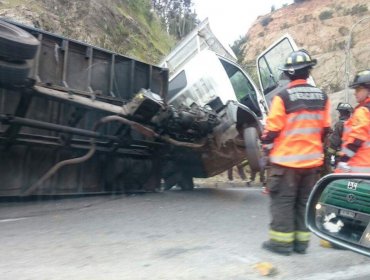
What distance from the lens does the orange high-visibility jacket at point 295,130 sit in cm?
479

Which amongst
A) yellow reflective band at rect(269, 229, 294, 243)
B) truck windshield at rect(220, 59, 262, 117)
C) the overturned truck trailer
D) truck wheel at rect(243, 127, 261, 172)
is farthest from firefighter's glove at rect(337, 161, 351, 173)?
truck windshield at rect(220, 59, 262, 117)

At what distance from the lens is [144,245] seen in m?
5.16

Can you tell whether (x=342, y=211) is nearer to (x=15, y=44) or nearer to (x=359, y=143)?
(x=359, y=143)

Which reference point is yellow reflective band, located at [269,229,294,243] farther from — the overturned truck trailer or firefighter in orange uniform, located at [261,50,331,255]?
the overturned truck trailer

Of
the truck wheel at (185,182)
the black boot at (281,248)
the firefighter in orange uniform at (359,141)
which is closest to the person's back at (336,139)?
the truck wheel at (185,182)

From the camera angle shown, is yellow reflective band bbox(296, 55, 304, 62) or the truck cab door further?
the truck cab door

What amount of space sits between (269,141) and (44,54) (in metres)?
3.90

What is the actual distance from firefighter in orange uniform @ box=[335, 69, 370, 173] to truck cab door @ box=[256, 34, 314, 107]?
4403 mm

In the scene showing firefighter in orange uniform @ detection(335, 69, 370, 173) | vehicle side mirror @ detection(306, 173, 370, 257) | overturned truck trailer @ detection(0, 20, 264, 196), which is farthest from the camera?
overturned truck trailer @ detection(0, 20, 264, 196)

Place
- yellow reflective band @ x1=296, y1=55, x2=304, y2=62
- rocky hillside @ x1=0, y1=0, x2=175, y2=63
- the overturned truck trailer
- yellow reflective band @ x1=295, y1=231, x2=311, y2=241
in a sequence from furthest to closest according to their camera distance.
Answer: rocky hillside @ x1=0, y1=0, x2=175, y2=63, the overturned truck trailer, yellow reflective band @ x1=296, y1=55, x2=304, y2=62, yellow reflective band @ x1=295, y1=231, x2=311, y2=241

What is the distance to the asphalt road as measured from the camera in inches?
168

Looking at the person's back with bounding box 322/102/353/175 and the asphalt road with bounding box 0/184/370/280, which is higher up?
the person's back with bounding box 322/102/353/175

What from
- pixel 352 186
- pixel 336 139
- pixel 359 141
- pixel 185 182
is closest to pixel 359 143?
pixel 359 141

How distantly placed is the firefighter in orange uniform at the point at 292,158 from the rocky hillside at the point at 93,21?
12216 mm
